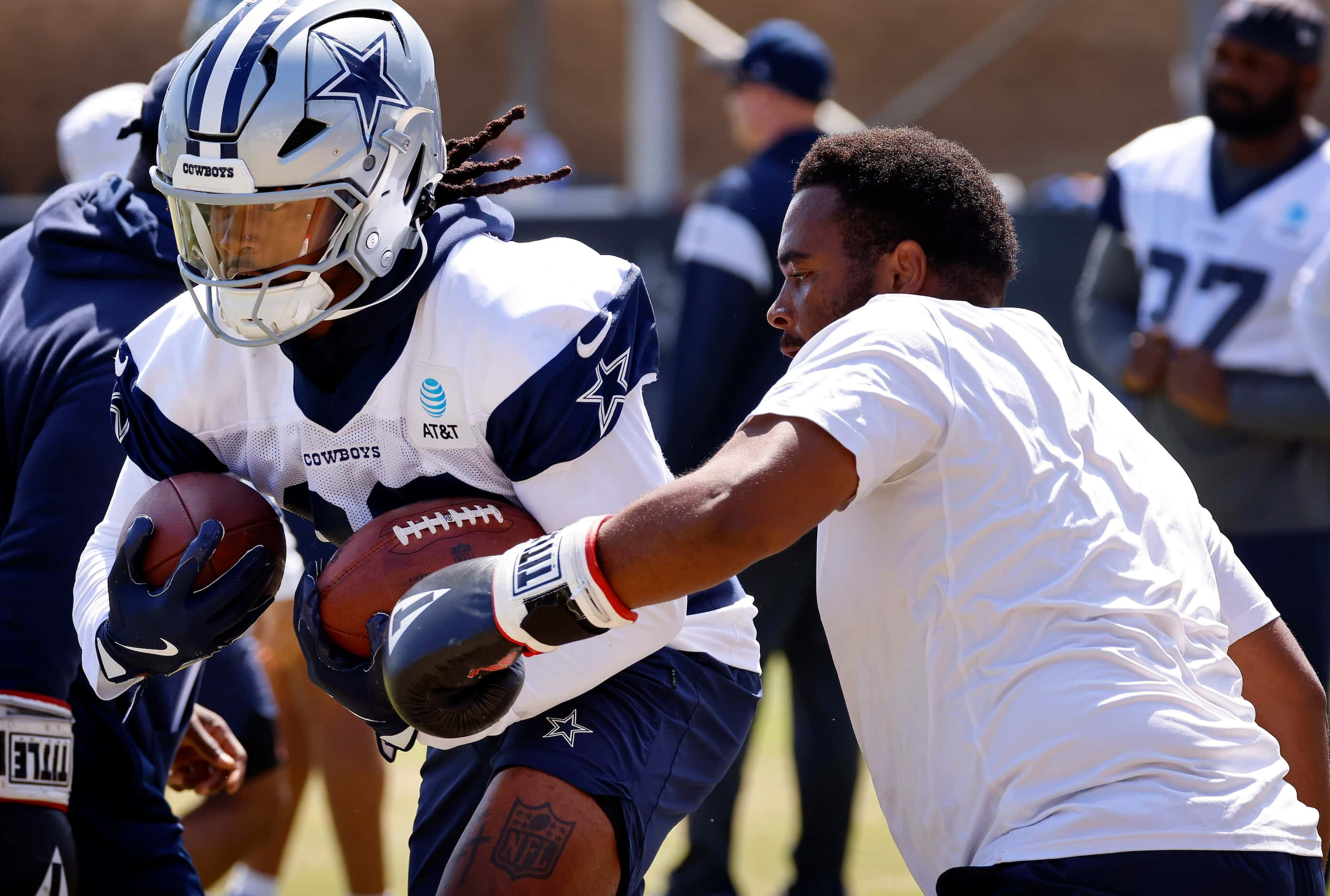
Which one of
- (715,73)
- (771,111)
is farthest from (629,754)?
(715,73)

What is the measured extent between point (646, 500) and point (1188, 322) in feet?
11.3

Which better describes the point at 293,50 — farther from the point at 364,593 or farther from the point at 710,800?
the point at 710,800

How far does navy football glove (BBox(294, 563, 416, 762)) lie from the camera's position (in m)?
2.38

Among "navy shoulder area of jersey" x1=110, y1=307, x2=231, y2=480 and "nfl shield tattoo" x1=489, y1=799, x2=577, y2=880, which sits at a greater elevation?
"navy shoulder area of jersey" x1=110, y1=307, x2=231, y2=480

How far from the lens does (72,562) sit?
9.76ft

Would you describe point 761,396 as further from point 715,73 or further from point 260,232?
point 715,73

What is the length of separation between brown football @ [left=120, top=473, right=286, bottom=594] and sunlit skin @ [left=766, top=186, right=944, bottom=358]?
915 millimetres

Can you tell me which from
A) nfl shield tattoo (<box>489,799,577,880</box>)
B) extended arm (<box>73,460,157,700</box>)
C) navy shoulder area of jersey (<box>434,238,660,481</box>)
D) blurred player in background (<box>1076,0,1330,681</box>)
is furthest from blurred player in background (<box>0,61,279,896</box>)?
blurred player in background (<box>1076,0,1330,681</box>)

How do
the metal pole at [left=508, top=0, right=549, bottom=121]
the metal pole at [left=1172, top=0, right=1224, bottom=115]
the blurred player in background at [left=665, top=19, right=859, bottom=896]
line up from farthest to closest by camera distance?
1. the metal pole at [left=508, top=0, right=549, bottom=121]
2. the metal pole at [left=1172, top=0, right=1224, bottom=115]
3. the blurred player in background at [left=665, top=19, right=859, bottom=896]

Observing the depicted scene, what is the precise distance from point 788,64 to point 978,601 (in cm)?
356

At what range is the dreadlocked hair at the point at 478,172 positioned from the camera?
296cm

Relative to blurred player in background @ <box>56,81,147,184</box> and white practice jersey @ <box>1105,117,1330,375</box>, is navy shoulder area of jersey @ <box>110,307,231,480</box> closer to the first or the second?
blurred player in background @ <box>56,81,147,184</box>

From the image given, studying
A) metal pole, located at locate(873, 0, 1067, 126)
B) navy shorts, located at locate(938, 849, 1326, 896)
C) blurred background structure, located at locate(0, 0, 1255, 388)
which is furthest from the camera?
metal pole, located at locate(873, 0, 1067, 126)

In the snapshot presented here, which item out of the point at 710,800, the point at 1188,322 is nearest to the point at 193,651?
the point at 710,800
